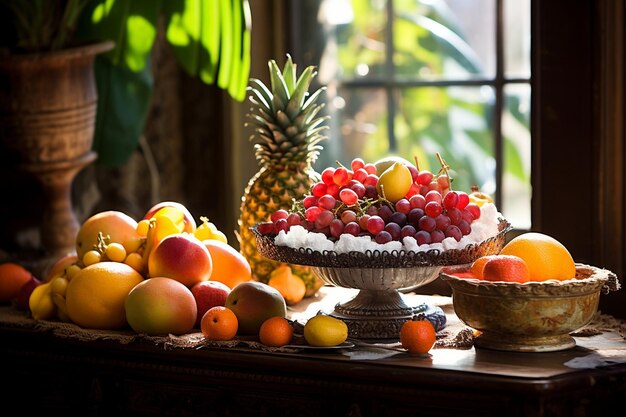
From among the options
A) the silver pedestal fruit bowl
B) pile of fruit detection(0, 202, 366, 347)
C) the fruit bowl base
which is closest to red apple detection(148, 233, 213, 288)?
pile of fruit detection(0, 202, 366, 347)

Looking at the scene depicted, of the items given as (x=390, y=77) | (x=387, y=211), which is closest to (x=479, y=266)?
(x=387, y=211)

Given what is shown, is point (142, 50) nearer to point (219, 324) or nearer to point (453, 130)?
point (453, 130)

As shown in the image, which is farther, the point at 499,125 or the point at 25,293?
the point at 499,125

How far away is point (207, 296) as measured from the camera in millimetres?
1862

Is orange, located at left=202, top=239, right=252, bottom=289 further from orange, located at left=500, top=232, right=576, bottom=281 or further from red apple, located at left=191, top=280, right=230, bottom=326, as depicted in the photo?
orange, located at left=500, top=232, right=576, bottom=281

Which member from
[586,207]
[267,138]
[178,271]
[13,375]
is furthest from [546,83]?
[13,375]

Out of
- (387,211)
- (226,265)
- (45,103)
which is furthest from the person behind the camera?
(45,103)

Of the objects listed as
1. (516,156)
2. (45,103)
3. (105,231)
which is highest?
(45,103)

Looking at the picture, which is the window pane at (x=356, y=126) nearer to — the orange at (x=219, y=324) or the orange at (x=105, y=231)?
the orange at (x=105, y=231)

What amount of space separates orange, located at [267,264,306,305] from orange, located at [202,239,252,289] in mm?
79

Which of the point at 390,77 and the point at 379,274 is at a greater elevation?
the point at 390,77

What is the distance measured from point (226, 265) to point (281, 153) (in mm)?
240

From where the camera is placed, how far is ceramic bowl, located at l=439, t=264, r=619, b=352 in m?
1.63

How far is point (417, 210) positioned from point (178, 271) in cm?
42
